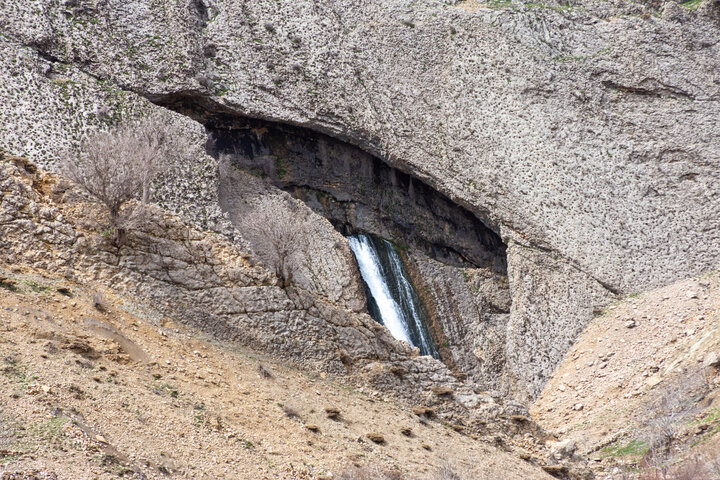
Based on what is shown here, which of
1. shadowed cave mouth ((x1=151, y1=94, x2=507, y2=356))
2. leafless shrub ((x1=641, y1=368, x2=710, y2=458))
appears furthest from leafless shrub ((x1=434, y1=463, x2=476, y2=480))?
shadowed cave mouth ((x1=151, y1=94, x2=507, y2=356))

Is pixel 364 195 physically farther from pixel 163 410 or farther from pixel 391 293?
pixel 163 410

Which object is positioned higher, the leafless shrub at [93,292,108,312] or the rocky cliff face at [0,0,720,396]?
the rocky cliff face at [0,0,720,396]

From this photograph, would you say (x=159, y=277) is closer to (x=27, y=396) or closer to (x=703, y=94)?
(x=27, y=396)

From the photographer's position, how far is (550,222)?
3055 cm

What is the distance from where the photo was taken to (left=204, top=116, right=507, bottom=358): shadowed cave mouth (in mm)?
32062

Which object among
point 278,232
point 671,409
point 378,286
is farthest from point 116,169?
point 671,409

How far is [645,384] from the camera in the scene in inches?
922

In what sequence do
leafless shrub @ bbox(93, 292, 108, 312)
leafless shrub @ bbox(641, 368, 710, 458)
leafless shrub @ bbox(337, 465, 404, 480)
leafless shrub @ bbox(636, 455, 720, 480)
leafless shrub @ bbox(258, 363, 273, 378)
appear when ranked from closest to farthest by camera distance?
leafless shrub @ bbox(337, 465, 404, 480) < leafless shrub @ bbox(636, 455, 720, 480) < leafless shrub @ bbox(93, 292, 108, 312) < leafless shrub @ bbox(258, 363, 273, 378) < leafless shrub @ bbox(641, 368, 710, 458)

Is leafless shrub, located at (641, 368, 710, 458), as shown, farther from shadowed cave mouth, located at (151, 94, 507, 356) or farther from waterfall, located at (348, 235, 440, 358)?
shadowed cave mouth, located at (151, 94, 507, 356)

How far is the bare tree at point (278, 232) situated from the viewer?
22.8m

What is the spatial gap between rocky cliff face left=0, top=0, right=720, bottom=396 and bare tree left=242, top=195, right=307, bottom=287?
8.20 ft

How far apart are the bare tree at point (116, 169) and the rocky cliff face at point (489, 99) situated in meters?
2.53

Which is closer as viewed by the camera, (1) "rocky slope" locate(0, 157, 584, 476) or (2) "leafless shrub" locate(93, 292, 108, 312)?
(2) "leafless shrub" locate(93, 292, 108, 312)

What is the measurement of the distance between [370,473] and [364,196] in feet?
64.4
